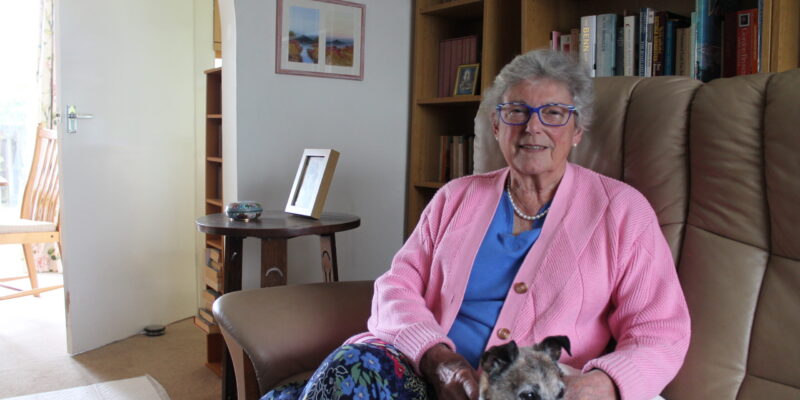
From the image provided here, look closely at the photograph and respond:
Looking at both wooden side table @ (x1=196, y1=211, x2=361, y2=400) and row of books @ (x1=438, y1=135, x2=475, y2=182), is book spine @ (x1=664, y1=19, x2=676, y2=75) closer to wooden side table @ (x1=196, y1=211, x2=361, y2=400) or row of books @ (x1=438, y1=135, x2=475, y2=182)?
row of books @ (x1=438, y1=135, x2=475, y2=182)

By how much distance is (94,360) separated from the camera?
113 inches

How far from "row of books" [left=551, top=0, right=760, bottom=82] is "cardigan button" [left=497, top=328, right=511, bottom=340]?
0.76m

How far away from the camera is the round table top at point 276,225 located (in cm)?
205

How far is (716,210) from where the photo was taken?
1355 mm

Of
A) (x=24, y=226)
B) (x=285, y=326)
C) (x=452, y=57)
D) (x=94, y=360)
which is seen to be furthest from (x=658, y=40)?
(x=24, y=226)

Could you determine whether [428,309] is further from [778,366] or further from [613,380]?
[778,366]

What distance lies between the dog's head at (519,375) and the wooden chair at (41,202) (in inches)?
131

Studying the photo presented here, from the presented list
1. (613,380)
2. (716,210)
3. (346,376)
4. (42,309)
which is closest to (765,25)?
(716,210)

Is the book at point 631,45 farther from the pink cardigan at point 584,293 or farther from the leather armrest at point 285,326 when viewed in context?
the leather armrest at point 285,326

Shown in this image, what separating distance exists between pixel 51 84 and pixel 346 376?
14.2 ft

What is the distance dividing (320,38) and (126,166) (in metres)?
1.19

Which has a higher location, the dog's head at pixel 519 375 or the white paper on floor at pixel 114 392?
the dog's head at pixel 519 375

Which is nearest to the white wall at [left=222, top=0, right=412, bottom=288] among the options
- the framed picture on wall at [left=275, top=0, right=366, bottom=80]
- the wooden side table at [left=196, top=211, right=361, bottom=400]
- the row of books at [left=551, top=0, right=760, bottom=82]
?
the framed picture on wall at [left=275, top=0, right=366, bottom=80]

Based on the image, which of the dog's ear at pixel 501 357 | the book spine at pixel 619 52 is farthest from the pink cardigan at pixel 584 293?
the book spine at pixel 619 52
